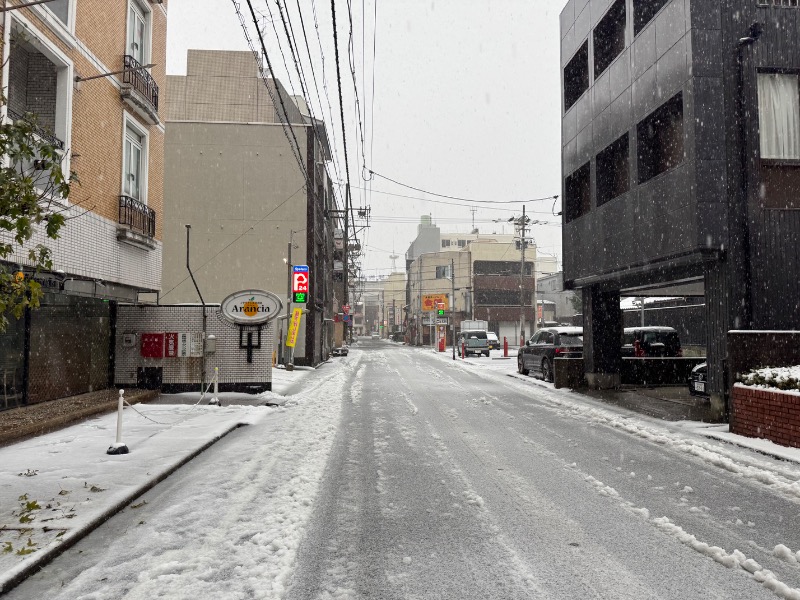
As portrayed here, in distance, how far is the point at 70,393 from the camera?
11.8 metres

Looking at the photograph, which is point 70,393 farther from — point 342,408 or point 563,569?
point 563,569

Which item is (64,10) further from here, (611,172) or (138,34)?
Answer: (611,172)

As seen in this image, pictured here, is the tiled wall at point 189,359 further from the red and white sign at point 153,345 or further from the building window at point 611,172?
the building window at point 611,172

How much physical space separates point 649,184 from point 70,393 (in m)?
13.0

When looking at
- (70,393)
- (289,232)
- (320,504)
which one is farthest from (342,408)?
(289,232)

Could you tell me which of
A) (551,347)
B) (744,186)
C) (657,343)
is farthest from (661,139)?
(551,347)

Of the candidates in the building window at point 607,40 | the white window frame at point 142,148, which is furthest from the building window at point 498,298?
the white window frame at point 142,148

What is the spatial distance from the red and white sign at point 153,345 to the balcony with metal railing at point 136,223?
2096 mm

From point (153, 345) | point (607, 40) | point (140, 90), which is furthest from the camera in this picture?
point (607, 40)

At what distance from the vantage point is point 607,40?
1534 centimetres

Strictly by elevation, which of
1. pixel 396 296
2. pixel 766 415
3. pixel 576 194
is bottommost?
pixel 766 415

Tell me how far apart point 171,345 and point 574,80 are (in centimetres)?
1414

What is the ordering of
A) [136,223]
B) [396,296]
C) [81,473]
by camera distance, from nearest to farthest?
[81,473]
[136,223]
[396,296]

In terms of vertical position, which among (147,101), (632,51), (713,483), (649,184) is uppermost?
(632,51)
